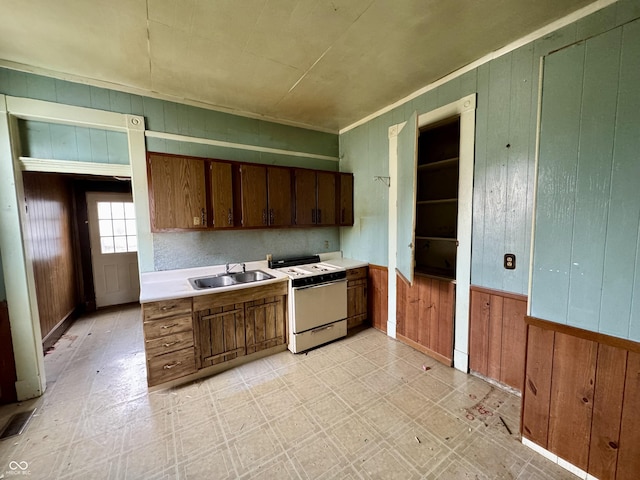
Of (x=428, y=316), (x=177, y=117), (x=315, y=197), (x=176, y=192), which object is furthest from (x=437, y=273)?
(x=177, y=117)

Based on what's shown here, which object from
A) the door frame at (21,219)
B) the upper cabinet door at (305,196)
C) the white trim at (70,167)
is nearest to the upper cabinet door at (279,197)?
the upper cabinet door at (305,196)

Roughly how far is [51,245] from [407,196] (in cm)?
449

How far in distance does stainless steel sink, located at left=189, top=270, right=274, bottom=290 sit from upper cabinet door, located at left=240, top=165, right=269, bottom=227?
607 millimetres

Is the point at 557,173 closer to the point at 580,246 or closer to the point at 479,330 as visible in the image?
the point at 580,246

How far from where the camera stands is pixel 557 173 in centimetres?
148

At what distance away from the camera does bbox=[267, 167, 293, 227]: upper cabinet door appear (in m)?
3.05

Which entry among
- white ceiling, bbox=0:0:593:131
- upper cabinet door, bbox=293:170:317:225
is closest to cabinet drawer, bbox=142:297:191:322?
Result: upper cabinet door, bbox=293:170:317:225

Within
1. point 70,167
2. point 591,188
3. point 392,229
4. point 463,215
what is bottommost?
point 392,229

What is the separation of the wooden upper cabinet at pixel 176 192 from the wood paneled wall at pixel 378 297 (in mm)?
2240

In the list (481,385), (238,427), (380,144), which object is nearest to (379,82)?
(380,144)

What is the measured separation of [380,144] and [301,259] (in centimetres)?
186

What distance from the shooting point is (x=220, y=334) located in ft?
8.19

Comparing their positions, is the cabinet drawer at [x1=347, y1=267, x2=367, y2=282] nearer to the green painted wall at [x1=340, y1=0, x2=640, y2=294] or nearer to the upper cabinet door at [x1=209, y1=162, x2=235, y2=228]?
the green painted wall at [x1=340, y1=0, x2=640, y2=294]

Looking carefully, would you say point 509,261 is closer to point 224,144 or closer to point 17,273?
point 224,144
